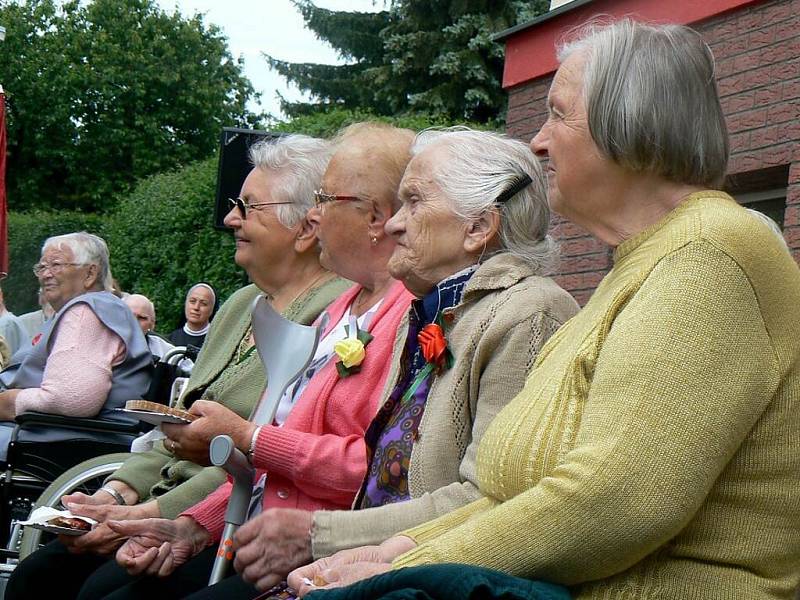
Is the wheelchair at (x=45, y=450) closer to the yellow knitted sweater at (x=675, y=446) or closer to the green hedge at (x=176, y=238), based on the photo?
the yellow knitted sweater at (x=675, y=446)

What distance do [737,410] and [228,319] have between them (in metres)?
2.95

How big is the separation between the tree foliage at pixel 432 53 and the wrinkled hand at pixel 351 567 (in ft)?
66.0

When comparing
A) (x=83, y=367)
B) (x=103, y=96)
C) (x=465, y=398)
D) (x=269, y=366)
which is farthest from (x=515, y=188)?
(x=103, y=96)

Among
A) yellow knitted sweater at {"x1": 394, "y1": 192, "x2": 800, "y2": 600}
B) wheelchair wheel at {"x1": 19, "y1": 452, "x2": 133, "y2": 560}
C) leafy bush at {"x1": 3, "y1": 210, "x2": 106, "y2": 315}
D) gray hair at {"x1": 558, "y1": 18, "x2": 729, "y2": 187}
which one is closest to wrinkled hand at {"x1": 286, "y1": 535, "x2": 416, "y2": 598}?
yellow knitted sweater at {"x1": 394, "y1": 192, "x2": 800, "y2": 600}

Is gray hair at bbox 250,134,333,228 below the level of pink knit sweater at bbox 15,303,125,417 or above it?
above

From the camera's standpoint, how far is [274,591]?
2.63 m

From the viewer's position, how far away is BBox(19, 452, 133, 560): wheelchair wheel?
5.08 metres

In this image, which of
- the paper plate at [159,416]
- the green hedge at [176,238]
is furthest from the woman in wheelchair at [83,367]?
the green hedge at [176,238]

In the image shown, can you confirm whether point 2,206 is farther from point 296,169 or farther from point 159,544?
point 159,544

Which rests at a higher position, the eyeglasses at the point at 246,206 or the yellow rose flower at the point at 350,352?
the eyeglasses at the point at 246,206

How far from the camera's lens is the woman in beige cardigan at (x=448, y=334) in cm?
273

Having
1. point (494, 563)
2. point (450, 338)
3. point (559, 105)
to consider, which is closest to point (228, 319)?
point (450, 338)

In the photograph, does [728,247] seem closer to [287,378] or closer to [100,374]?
[287,378]

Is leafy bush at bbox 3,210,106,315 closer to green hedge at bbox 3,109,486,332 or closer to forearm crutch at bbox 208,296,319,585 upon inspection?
green hedge at bbox 3,109,486,332
